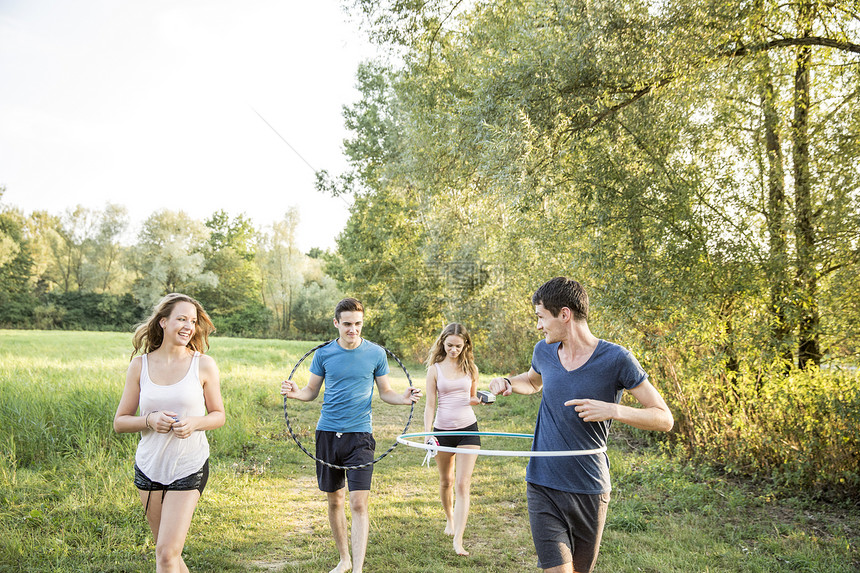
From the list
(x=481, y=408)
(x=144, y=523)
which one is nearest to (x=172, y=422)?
(x=144, y=523)

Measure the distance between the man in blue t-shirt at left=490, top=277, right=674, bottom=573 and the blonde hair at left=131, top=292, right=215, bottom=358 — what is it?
2.30m

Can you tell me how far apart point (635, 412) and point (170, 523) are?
2.77 m

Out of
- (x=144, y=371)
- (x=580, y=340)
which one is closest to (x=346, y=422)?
(x=144, y=371)

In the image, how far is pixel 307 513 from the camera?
6980mm

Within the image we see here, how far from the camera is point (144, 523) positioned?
235 inches

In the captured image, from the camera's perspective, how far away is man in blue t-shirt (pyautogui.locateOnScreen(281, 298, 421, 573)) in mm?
4895

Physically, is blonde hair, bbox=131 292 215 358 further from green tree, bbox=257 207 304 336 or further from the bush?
green tree, bbox=257 207 304 336

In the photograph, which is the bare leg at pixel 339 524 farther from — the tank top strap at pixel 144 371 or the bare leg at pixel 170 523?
the tank top strap at pixel 144 371

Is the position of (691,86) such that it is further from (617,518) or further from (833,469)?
(617,518)

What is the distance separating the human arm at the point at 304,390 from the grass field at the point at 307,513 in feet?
5.13

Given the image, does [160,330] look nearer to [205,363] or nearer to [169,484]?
[205,363]

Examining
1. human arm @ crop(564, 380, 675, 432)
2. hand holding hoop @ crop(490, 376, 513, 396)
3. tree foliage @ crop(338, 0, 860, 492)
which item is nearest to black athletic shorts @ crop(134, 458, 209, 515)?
hand holding hoop @ crop(490, 376, 513, 396)

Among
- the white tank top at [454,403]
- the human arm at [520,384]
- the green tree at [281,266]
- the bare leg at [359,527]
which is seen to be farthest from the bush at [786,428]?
the green tree at [281,266]

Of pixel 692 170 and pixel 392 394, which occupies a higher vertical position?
pixel 692 170
